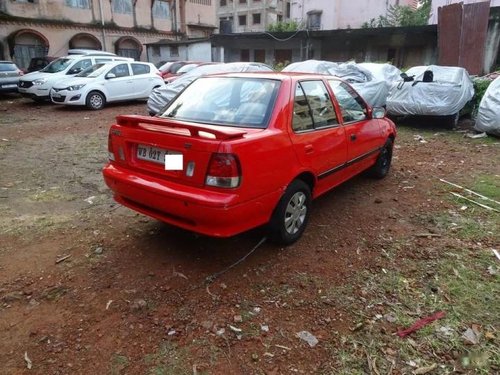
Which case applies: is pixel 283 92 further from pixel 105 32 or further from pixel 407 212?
pixel 105 32

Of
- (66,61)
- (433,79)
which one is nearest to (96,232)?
(433,79)

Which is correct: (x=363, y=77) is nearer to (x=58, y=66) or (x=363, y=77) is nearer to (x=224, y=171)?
(x=224, y=171)

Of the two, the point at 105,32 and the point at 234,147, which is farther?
the point at 105,32

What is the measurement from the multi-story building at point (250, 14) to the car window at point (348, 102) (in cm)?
4287

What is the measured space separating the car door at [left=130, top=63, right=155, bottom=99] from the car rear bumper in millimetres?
10954

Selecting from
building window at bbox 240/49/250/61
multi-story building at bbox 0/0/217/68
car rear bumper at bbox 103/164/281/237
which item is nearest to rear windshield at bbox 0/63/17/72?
multi-story building at bbox 0/0/217/68

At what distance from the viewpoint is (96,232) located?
3.82 m

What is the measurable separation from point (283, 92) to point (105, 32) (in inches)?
1032

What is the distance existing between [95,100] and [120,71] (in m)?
1.45

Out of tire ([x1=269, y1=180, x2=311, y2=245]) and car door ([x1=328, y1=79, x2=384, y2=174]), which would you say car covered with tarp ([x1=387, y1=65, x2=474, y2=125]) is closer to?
car door ([x1=328, y1=79, x2=384, y2=174])

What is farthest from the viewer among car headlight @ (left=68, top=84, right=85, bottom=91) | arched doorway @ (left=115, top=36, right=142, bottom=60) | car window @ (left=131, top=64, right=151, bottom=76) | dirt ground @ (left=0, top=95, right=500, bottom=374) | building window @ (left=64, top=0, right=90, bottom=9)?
arched doorway @ (left=115, top=36, right=142, bottom=60)

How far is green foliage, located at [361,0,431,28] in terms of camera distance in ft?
109

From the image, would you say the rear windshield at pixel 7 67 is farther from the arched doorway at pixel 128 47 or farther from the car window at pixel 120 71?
the arched doorway at pixel 128 47

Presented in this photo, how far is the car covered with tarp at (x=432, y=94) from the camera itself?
8.96 meters
